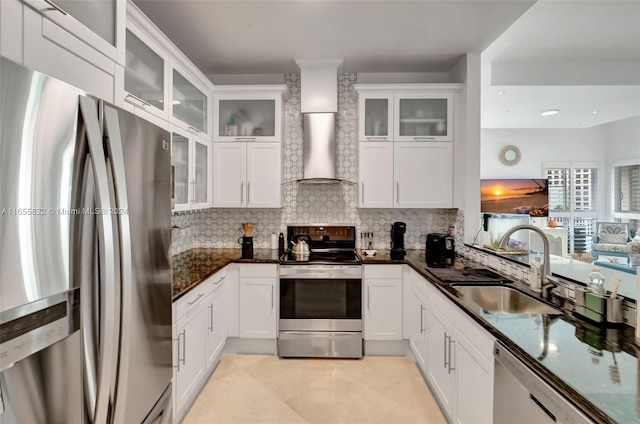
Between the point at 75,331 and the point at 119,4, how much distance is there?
4.37 feet

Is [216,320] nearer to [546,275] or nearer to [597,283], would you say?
[546,275]

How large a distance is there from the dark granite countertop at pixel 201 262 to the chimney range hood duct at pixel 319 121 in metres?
0.88

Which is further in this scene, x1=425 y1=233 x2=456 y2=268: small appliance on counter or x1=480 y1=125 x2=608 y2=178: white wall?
x1=480 y1=125 x2=608 y2=178: white wall

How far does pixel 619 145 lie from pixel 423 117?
19.3ft

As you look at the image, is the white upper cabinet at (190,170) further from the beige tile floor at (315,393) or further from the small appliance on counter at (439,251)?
the small appliance on counter at (439,251)

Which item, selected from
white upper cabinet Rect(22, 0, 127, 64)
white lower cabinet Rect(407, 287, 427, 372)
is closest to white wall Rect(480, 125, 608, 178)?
white lower cabinet Rect(407, 287, 427, 372)

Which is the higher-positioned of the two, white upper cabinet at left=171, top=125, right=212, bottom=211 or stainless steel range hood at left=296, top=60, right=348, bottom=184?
stainless steel range hood at left=296, top=60, right=348, bottom=184

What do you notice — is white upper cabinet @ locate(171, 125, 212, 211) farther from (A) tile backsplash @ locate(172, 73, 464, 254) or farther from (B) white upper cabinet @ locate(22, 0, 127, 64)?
(B) white upper cabinet @ locate(22, 0, 127, 64)

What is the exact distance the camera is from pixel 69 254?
0.81m

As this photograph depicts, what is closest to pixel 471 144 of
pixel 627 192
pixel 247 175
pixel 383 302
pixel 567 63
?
pixel 383 302

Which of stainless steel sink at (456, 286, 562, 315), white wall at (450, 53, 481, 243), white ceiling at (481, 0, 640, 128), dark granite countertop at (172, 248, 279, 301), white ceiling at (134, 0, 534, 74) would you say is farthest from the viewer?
white wall at (450, 53, 481, 243)

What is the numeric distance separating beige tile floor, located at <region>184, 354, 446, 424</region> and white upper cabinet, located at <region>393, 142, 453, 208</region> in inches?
60.3

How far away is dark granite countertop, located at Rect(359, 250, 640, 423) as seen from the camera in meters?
0.86

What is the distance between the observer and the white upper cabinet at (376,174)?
3.15 m
